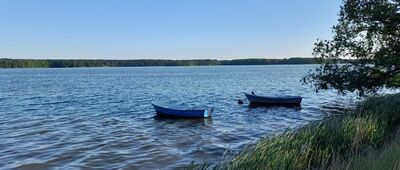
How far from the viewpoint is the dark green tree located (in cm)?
2047

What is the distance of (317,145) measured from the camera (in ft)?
32.6

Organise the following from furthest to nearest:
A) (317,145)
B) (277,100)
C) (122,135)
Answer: (277,100) < (122,135) < (317,145)

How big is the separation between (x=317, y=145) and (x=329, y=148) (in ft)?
1.12

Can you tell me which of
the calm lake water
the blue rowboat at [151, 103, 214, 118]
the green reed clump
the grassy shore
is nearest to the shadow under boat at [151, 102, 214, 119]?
the blue rowboat at [151, 103, 214, 118]

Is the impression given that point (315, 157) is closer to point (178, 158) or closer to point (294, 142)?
point (294, 142)

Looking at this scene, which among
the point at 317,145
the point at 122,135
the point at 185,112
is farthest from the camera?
the point at 185,112

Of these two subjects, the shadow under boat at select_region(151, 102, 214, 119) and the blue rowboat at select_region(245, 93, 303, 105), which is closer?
the shadow under boat at select_region(151, 102, 214, 119)

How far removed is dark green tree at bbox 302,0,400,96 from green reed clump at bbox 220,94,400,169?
8.59m

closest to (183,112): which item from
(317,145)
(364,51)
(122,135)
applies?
(122,135)

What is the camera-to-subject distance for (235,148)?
15.6 meters

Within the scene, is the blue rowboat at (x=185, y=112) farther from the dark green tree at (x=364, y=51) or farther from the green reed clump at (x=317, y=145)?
the green reed clump at (x=317, y=145)

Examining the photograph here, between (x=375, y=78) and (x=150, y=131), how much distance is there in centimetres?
1250

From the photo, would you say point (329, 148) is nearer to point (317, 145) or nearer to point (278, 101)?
point (317, 145)

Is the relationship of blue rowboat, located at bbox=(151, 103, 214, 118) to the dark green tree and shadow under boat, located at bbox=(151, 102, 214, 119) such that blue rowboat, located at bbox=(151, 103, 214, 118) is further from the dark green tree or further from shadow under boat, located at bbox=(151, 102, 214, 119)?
the dark green tree
